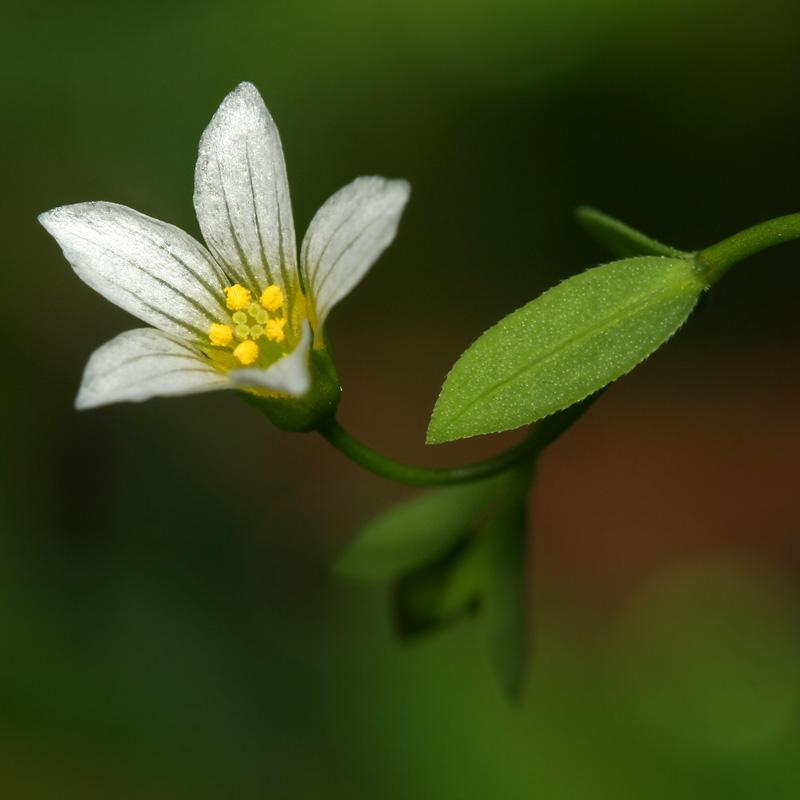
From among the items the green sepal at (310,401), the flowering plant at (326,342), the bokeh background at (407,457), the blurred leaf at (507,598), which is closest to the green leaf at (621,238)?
the flowering plant at (326,342)

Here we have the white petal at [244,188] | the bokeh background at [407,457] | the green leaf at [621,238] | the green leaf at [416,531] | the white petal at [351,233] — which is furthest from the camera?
the bokeh background at [407,457]

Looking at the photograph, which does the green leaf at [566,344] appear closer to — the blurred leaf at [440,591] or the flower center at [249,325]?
the flower center at [249,325]

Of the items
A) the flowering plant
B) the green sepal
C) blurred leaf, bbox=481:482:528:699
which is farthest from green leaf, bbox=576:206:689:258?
blurred leaf, bbox=481:482:528:699

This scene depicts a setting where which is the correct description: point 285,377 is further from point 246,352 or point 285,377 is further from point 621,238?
point 621,238

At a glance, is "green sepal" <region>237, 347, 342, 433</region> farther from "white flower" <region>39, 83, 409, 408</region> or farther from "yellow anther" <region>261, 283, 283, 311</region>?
"yellow anther" <region>261, 283, 283, 311</region>

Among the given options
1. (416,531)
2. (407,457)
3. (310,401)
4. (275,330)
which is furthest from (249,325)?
(407,457)

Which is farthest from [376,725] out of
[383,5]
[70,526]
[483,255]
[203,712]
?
[383,5]

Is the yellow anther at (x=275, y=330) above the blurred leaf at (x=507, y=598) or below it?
above
